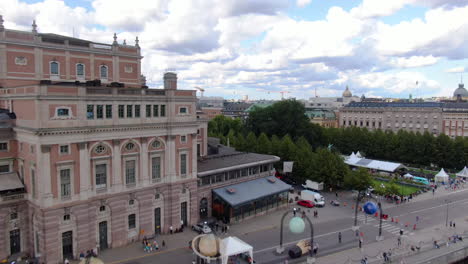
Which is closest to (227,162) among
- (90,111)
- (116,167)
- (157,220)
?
(157,220)

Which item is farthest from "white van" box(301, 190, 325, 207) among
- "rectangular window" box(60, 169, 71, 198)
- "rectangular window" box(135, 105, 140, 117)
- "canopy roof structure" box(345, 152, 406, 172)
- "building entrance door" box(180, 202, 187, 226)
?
"rectangular window" box(60, 169, 71, 198)

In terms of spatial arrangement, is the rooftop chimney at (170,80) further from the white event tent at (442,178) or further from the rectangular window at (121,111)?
the white event tent at (442,178)

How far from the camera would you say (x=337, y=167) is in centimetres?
7394

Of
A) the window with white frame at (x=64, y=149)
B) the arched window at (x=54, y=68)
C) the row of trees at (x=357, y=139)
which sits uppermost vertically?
the arched window at (x=54, y=68)

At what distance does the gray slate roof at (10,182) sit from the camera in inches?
1603

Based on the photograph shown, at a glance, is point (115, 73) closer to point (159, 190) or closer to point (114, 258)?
point (159, 190)

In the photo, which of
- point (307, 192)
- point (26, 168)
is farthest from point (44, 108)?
point (307, 192)

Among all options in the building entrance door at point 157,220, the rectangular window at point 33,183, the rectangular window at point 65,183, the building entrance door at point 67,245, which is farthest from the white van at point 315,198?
the rectangular window at point 33,183

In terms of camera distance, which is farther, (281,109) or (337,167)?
(281,109)

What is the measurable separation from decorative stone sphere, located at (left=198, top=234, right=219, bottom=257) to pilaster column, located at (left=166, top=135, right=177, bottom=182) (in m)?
16.0

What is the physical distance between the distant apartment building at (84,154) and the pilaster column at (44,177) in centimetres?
10

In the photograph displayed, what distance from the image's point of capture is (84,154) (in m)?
41.5

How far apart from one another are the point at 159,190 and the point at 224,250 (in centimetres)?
1602

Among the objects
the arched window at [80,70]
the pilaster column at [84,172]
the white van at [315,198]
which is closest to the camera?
the pilaster column at [84,172]
